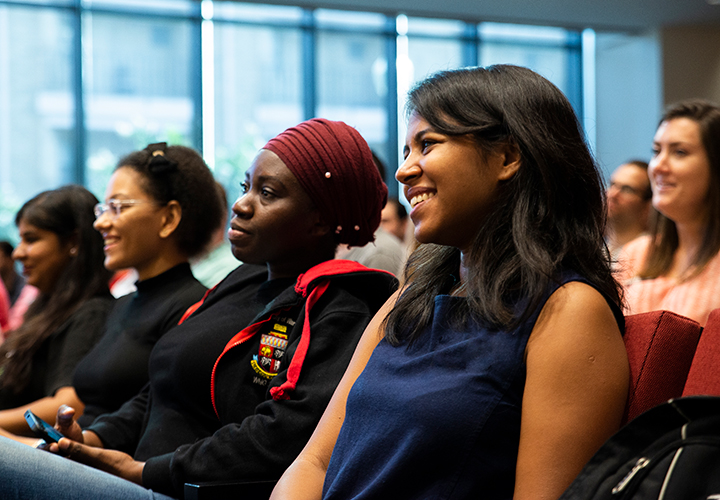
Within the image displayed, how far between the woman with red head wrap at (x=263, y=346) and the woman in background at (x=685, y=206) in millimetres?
1188

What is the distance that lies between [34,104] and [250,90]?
2148 mm

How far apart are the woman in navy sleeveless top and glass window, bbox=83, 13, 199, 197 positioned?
21.9 feet

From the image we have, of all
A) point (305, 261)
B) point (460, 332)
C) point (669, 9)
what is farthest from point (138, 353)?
point (669, 9)

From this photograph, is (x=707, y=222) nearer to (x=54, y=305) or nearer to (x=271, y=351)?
(x=271, y=351)

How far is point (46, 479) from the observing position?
1.51m

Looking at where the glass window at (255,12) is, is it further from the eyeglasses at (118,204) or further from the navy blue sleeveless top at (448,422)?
the navy blue sleeveless top at (448,422)

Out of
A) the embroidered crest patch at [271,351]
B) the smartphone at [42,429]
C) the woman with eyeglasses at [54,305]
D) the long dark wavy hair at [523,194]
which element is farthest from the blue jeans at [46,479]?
the woman with eyeglasses at [54,305]

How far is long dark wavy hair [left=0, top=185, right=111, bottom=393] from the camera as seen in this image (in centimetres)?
282

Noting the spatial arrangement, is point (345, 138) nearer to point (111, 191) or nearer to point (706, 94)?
point (111, 191)

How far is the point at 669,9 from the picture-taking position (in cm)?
808

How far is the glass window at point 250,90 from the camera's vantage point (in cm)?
796

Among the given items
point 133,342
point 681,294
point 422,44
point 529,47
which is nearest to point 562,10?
point 529,47

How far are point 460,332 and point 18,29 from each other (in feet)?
24.7

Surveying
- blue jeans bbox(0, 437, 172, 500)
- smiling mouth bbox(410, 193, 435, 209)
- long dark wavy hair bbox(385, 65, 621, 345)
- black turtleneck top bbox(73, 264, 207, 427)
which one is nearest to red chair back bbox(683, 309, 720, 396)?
long dark wavy hair bbox(385, 65, 621, 345)
